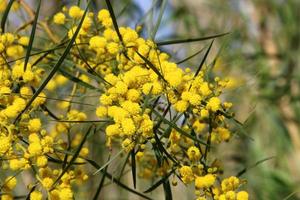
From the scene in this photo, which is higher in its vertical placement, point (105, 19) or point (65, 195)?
point (105, 19)

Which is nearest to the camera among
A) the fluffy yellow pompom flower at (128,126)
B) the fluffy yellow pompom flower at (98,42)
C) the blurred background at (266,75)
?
the fluffy yellow pompom flower at (128,126)

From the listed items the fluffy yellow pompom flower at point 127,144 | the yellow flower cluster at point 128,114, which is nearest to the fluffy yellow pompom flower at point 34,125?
Answer: the yellow flower cluster at point 128,114

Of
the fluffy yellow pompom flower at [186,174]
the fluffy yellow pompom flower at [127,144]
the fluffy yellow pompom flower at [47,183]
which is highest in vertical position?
the fluffy yellow pompom flower at [127,144]

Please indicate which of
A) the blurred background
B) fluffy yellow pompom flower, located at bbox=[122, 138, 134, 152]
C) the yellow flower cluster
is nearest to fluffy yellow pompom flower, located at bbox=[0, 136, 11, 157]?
the yellow flower cluster

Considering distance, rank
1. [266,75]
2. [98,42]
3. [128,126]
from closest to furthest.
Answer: [128,126], [98,42], [266,75]

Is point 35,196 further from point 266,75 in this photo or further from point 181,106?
point 266,75

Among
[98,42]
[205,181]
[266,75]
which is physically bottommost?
[205,181]

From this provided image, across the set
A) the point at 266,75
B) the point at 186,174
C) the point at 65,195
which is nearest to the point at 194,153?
the point at 186,174

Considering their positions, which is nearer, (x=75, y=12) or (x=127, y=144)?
(x=127, y=144)

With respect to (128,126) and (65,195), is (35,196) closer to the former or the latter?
(65,195)

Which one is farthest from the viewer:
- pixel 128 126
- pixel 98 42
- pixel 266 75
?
pixel 266 75

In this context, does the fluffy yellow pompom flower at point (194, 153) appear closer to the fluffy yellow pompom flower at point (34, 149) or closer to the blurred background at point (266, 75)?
the fluffy yellow pompom flower at point (34, 149)

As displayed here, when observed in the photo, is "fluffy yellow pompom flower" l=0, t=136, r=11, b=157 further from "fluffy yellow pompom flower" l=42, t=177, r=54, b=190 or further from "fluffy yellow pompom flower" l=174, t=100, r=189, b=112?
"fluffy yellow pompom flower" l=174, t=100, r=189, b=112
